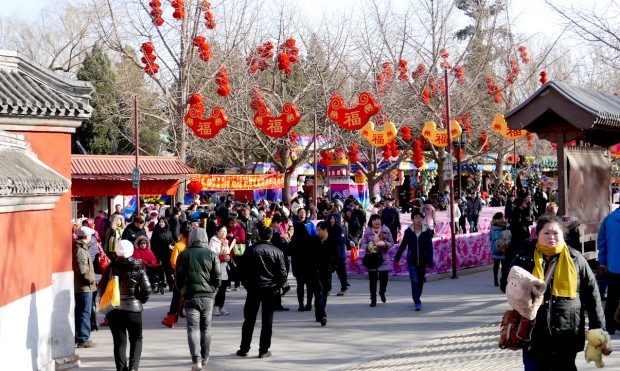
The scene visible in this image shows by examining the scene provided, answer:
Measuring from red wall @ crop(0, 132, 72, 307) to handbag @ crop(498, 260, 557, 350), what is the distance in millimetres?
4627

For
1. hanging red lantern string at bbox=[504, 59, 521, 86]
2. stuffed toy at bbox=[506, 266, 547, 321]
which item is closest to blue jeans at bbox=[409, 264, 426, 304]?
stuffed toy at bbox=[506, 266, 547, 321]

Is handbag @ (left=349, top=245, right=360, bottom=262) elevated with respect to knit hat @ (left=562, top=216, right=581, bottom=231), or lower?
lower

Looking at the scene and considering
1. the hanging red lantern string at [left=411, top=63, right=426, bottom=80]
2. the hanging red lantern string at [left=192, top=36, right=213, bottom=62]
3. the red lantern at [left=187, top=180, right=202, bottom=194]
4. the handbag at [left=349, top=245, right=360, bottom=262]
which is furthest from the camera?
the hanging red lantern string at [left=411, top=63, right=426, bottom=80]

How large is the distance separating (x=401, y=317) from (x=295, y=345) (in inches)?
104

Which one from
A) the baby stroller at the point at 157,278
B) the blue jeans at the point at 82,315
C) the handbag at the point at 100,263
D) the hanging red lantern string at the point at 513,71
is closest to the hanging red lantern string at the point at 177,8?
the baby stroller at the point at 157,278

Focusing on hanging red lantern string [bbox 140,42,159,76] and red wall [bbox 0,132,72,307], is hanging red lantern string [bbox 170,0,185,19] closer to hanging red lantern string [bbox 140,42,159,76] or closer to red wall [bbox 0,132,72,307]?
hanging red lantern string [bbox 140,42,159,76]

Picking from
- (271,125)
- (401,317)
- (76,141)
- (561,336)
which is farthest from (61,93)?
(76,141)

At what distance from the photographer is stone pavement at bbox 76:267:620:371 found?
9.80 metres

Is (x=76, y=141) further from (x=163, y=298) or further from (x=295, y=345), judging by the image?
(x=295, y=345)

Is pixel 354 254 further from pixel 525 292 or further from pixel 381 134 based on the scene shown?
pixel 525 292

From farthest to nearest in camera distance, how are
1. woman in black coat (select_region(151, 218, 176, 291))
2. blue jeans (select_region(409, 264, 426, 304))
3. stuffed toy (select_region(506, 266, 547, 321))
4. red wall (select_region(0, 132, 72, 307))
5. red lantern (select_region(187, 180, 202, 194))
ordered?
red lantern (select_region(187, 180, 202, 194)), woman in black coat (select_region(151, 218, 176, 291)), blue jeans (select_region(409, 264, 426, 304)), red wall (select_region(0, 132, 72, 307)), stuffed toy (select_region(506, 266, 547, 321))

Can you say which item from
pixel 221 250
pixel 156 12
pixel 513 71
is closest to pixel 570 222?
pixel 221 250

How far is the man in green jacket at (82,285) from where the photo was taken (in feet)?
36.3

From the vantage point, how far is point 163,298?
648 inches
